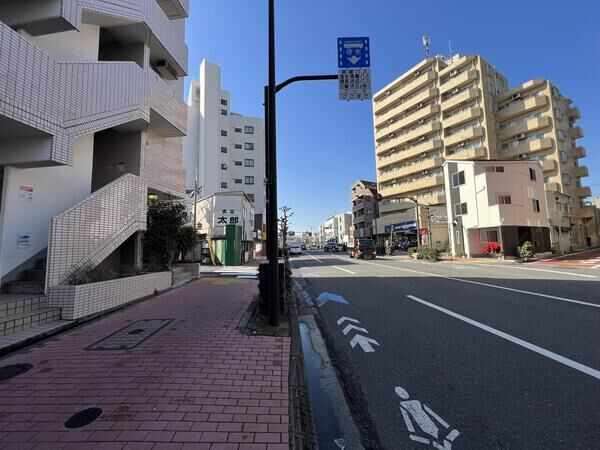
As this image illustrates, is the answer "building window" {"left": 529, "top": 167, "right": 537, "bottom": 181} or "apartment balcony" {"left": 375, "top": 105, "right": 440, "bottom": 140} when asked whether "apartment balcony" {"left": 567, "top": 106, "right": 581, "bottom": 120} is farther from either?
"building window" {"left": 529, "top": 167, "right": 537, "bottom": 181}

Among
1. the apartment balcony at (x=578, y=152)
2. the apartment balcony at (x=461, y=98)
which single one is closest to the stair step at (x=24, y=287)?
the apartment balcony at (x=461, y=98)

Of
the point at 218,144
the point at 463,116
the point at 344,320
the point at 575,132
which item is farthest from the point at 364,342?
the point at 575,132

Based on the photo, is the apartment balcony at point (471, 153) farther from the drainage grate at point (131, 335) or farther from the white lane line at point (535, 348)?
the drainage grate at point (131, 335)

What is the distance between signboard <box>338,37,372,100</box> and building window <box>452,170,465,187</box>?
28.6 metres

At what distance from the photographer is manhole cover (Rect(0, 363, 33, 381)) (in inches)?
147

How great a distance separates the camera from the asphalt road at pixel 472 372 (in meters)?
2.80

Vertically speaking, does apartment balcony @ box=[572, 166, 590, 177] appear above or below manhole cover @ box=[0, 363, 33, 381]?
above

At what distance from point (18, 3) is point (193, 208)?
966 inches

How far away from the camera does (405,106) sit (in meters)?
53.5

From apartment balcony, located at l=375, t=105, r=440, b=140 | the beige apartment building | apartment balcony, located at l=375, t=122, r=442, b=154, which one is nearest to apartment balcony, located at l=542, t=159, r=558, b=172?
the beige apartment building

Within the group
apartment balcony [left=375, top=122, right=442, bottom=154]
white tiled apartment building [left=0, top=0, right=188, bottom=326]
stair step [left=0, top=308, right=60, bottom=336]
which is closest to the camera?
stair step [left=0, top=308, right=60, bottom=336]

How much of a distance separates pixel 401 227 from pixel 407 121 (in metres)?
18.3

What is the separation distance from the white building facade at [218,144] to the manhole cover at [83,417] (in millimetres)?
44146

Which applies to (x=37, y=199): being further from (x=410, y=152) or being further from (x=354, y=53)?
(x=410, y=152)
